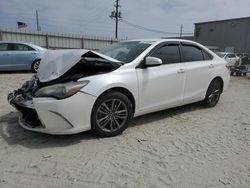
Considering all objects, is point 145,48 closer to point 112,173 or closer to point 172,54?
point 172,54

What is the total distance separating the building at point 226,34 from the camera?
115 feet

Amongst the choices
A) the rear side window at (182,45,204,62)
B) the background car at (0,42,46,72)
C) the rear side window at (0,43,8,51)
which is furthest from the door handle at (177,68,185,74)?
the rear side window at (0,43,8,51)

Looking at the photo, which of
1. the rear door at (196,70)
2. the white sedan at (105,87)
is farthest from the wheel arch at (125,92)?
the rear door at (196,70)

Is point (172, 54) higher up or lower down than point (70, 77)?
higher up

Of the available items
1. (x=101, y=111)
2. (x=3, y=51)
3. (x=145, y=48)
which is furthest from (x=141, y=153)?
(x=3, y=51)

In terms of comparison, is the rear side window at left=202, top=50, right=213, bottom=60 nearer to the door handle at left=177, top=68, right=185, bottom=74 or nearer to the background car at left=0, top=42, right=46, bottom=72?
the door handle at left=177, top=68, right=185, bottom=74

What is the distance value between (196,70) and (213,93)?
0.98 metres

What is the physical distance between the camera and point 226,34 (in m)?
37.5

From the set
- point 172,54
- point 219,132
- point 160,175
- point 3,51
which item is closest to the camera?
point 160,175

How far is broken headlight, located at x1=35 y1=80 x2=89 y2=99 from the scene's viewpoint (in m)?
3.08

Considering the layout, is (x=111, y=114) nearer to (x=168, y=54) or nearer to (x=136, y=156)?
(x=136, y=156)

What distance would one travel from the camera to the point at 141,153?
3127 mm

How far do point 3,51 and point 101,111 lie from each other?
7.93 meters

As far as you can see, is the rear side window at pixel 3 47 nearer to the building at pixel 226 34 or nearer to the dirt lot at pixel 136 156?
the dirt lot at pixel 136 156
